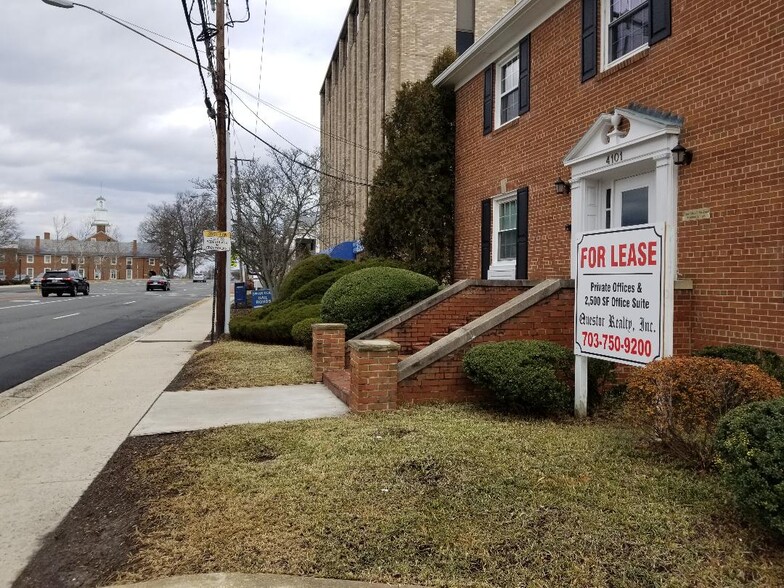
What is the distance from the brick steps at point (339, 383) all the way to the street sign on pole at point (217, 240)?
6.85m

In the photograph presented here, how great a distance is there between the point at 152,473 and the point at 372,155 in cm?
2543

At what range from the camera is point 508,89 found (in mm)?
11367

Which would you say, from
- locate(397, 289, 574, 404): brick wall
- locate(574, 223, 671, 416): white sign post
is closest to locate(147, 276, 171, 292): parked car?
locate(397, 289, 574, 404): brick wall

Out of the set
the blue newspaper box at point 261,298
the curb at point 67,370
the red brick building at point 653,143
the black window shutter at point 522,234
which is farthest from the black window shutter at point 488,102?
the blue newspaper box at point 261,298

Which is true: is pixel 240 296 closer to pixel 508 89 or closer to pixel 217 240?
pixel 217 240

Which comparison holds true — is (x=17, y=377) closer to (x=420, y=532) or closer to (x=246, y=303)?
(x=420, y=532)

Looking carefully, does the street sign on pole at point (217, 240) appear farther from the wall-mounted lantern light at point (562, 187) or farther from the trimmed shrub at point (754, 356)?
the trimmed shrub at point (754, 356)

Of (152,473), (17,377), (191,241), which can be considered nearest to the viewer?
(152,473)

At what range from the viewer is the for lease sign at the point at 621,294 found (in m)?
4.71

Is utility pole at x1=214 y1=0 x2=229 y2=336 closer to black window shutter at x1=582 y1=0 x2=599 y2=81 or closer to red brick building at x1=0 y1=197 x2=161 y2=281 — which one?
black window shutter at x1=582 y1=0 x2=599 y2=81

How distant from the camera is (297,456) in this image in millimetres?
4812

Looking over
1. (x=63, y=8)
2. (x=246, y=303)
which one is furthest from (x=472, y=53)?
(x=246, y=303)

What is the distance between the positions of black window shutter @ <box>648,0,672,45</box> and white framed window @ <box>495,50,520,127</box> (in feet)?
11.3

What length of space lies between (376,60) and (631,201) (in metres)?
21.8
